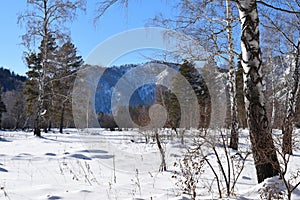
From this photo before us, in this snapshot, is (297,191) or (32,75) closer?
(297,191)

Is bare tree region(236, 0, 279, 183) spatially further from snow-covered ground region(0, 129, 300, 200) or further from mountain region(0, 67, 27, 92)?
mountain region(0, 67, 27, 92)

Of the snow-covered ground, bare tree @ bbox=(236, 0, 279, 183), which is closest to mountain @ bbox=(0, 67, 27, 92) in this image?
the snow-covered ground

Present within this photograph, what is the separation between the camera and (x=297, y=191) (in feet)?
9.60

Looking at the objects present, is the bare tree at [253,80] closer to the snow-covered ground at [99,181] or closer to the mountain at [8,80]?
the snow-covered ground at [99,181]

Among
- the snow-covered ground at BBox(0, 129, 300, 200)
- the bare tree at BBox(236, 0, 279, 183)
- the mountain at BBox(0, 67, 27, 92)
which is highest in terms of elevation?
the mountain at BBox(0, 67, 27, 92)

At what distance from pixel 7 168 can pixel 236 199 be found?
470 centimetres

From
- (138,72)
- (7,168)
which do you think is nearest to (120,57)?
(138,72)

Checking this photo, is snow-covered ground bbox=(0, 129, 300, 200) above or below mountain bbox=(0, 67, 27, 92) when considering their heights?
below

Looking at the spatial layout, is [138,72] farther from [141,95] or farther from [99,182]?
[99,182]

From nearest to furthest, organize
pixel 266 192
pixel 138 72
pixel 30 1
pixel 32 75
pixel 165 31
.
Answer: pixel 266 192, pixel 165 31, pixel 138 72, pixel 30 1, pixel 32 75

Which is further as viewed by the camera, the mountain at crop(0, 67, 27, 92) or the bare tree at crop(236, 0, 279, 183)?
the mountain at crop(0, 67, 27, 92)

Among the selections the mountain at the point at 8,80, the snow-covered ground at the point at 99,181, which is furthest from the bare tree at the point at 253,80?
the mountain at the point at 8,80

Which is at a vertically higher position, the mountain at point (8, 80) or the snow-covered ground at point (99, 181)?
the mountain at point (8, 80)

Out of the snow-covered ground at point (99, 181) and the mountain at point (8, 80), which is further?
the mountain at point (8, 80)
